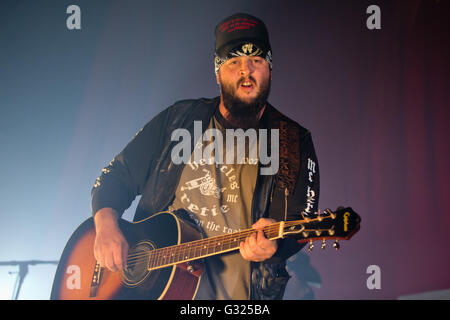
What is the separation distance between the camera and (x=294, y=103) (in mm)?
2695

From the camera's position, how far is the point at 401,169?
8.39 ft

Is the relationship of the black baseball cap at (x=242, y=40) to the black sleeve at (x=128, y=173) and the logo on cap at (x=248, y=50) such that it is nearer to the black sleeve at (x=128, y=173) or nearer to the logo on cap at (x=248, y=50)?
the logo on cap at (x=248, y=50)

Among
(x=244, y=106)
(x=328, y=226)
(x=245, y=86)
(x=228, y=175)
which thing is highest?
(x=245, y=86)

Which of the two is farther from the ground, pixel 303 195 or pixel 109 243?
pixel 303 195

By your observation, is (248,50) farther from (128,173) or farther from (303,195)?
(128,173)

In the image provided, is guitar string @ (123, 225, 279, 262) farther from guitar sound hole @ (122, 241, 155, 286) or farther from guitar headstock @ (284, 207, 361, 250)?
guitar headstock @ (284, 207, 361, 250)

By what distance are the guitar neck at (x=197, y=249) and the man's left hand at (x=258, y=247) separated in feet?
0.08

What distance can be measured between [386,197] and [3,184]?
2667 millimetres

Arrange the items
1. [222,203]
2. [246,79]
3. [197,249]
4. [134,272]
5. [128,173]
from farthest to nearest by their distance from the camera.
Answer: [128,173] → [246,79] → [222,203] → [134,272] → [197,249]

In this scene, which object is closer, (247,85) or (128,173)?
(247,85)

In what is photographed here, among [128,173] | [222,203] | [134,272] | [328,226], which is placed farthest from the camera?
[128,173]

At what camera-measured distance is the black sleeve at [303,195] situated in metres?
1.97

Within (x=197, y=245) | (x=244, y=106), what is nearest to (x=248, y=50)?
(x=244, y=106)

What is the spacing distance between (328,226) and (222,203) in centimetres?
72
